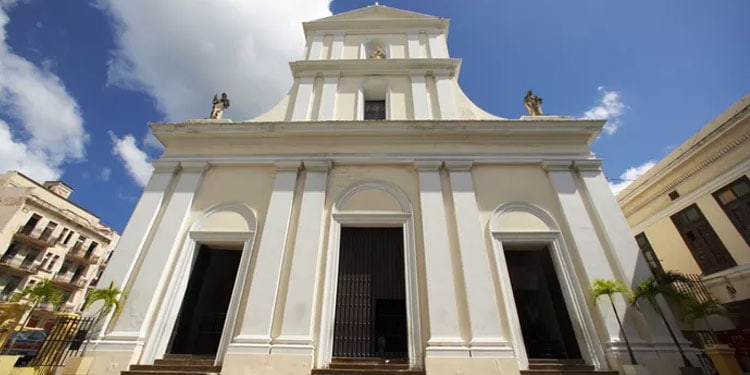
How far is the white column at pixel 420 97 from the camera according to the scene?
10188 mm

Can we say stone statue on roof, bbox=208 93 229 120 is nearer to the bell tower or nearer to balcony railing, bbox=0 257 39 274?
the bell tower

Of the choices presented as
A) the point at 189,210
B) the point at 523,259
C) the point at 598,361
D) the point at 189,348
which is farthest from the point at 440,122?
the point at 189,348

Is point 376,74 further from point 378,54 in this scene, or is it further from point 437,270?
point 437,270

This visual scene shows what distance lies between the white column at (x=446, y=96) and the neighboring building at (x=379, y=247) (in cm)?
5

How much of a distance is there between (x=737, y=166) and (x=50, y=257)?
46.4 metres

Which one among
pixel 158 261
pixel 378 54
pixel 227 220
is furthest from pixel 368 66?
pixel 158 261

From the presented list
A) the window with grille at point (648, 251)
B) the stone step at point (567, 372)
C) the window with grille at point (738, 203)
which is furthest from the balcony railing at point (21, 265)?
the window with grille at point (738, 203)

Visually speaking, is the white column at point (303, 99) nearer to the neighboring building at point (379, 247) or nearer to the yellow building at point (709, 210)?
the neighboring building at point (379, 247)

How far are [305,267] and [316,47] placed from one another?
9237 mm

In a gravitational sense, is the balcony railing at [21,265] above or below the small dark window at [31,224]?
below

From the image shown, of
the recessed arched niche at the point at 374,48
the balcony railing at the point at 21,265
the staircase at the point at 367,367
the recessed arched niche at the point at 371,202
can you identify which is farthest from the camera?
the balcony railing at the point at 21,265

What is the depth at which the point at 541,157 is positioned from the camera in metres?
8.96

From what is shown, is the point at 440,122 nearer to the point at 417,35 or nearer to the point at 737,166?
the point at 417,35

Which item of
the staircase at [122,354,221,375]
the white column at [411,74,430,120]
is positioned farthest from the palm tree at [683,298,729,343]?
the staircase at [122,354,221,375]
